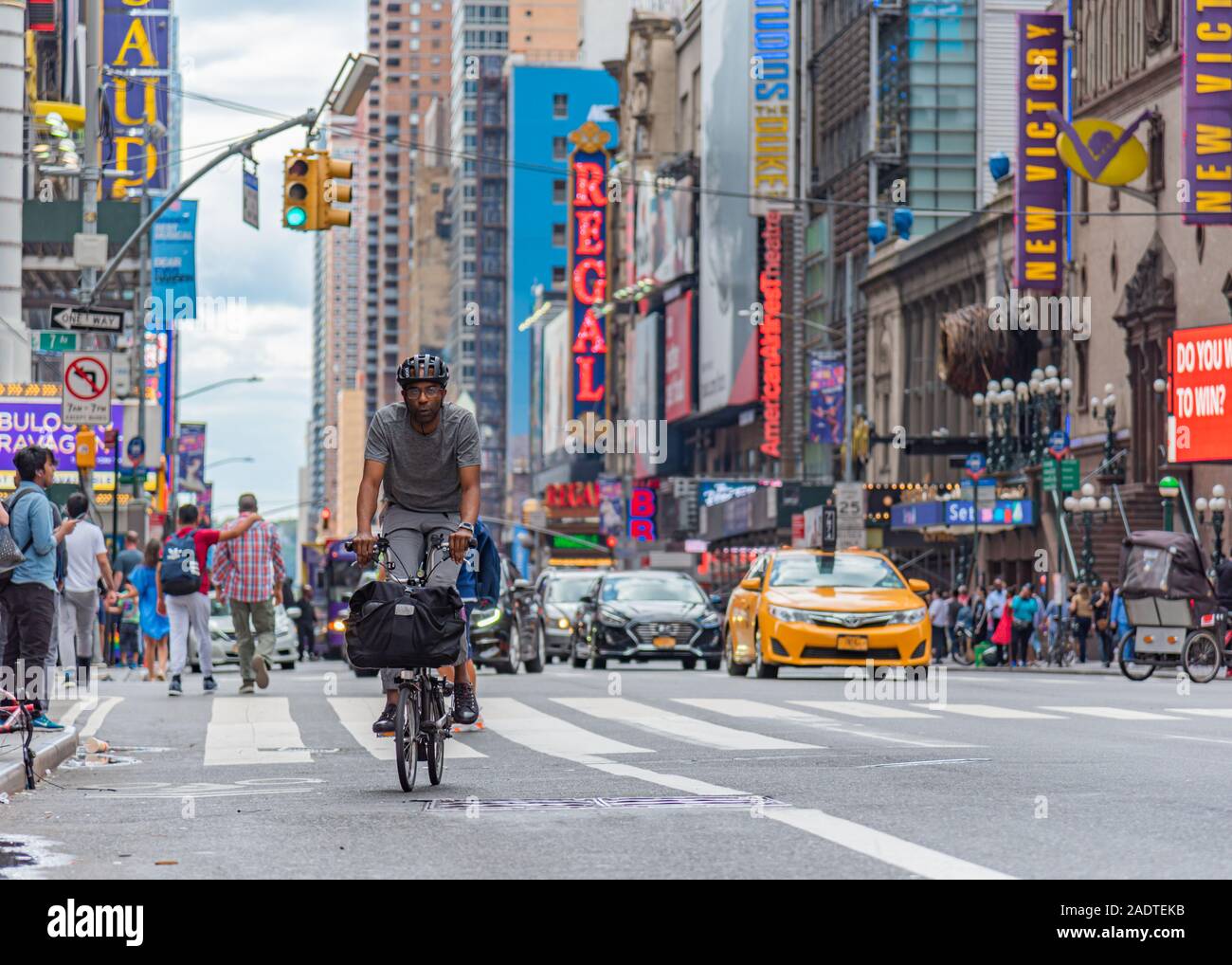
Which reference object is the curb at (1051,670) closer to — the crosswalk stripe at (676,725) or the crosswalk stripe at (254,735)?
the crosswalk stripe at (676,725)

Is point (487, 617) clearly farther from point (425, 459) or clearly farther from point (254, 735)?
point (425, 459)

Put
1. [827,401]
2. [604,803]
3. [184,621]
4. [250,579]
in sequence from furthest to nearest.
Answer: [827,401]
[184,621]
[250,579]
[604,803]

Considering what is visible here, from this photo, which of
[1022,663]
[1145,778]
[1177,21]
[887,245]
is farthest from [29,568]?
[887,245]

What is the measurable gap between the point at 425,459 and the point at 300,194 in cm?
1279

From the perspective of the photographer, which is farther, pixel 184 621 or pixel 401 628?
pixel 184 621

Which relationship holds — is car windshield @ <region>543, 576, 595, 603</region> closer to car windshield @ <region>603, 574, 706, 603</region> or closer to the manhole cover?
car windshield @ <region>603, 574, 706, 603</region>

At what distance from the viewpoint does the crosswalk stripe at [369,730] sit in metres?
14.0

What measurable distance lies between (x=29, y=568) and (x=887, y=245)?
59.3 m

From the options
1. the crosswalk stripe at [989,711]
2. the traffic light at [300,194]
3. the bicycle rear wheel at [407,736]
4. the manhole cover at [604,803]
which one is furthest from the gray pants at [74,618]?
the manhole cover at [604,803]

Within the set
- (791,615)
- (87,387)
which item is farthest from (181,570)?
(791,615)

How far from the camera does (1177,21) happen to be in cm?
4884

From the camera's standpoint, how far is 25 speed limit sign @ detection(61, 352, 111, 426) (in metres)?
25.9

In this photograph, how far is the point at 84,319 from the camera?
82.3ft

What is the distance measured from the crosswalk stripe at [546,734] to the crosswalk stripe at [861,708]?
2.45m
